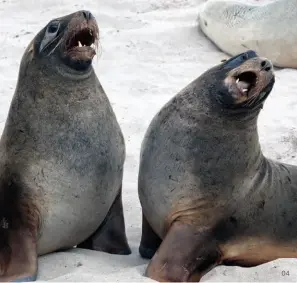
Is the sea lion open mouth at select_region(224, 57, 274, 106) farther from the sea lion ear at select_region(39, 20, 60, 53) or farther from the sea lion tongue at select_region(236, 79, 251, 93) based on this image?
the sea lion ear at select_region(39, 20, 60, 53)

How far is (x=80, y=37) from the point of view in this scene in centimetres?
447

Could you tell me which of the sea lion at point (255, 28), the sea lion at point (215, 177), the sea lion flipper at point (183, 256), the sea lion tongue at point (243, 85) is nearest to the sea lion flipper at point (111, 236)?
the sea lion at point (215, 177)

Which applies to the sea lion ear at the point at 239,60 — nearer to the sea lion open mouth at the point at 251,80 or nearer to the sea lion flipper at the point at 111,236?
the sea lion open mouth at the point at 251,80

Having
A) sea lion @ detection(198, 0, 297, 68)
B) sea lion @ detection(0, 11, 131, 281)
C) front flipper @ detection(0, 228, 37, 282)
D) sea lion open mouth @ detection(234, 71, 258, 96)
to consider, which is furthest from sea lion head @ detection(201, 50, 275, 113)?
sea lion @ detection(198, 0, 297, 68)

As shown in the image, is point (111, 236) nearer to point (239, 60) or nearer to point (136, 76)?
point (239, 60)

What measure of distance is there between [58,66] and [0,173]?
0.68 metres

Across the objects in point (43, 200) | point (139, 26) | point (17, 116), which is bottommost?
point (139, 26)

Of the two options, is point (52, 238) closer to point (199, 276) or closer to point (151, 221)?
point (151, 221)

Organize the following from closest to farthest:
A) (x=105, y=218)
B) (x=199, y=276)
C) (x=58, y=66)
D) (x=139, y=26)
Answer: (x=199, y=276)
(x=58, y=66)
(x=105, y=218)
(x=139, y=26)

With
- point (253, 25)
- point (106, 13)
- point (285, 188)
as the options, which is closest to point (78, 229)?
point (285, 188)

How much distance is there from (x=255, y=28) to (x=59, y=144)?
17.5ft

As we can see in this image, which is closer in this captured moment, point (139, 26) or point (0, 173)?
point (0, 173)

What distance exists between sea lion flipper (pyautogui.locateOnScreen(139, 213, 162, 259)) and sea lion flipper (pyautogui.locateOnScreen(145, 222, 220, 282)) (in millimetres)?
375

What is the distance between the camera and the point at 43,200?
4.29 m
